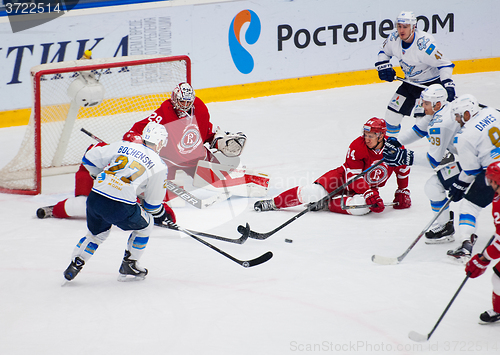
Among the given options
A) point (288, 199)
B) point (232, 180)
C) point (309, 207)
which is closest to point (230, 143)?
point (232, 180)

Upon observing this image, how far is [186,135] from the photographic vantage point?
4.54 meters

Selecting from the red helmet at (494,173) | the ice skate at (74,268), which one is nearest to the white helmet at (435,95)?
the red helmet at (494,173)

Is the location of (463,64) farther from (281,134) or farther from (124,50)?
(124,50)

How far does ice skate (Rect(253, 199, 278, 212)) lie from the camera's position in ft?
14.2

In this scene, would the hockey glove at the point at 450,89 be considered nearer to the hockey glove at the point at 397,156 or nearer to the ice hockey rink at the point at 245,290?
the ice hockey rink at the point at 245,290

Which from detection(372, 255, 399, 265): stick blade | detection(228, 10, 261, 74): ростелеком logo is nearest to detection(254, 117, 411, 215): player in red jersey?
detection(372, 255, 399, 265): stick blade

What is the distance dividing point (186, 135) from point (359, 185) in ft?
4.47

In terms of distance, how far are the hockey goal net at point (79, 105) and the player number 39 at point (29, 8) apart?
142 cm

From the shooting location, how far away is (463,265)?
3.27 m

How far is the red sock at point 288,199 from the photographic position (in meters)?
4.24

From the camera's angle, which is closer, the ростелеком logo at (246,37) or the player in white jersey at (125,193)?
the player in white jersey at (125,193)

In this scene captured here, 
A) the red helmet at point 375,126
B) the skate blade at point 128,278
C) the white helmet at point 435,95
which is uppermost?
the white helmet at point 435,95

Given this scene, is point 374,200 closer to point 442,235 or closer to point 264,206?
point 442,235

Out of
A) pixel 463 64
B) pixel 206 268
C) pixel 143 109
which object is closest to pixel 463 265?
pixel 206 268
